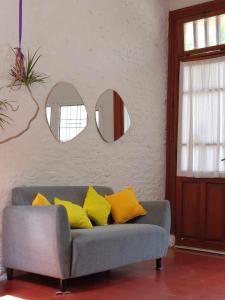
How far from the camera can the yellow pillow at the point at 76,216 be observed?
4.05 m

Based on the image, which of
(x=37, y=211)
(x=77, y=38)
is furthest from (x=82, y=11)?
(x=37, y=211)

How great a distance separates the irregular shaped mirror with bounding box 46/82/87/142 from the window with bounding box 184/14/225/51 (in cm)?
190

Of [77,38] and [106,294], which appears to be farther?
[77,38]

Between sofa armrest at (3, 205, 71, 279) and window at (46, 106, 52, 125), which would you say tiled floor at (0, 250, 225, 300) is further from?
window at (46, 106, 52, 125)

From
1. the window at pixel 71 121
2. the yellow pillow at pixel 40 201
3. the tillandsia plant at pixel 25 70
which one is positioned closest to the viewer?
the yellow pillow at pixel 40 201

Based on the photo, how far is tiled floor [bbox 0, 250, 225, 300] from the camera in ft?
11.8

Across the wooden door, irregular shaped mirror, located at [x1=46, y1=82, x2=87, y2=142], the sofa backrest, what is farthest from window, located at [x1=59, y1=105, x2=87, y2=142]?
the wooden door

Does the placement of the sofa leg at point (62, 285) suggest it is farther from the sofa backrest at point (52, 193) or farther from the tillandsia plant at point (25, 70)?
the tillandsia plant at point (25, 70)

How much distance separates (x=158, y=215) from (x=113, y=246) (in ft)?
2.86

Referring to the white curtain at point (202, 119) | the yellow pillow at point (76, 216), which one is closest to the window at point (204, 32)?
the white curtain at point (202, 119)

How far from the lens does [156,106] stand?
6.10 meters

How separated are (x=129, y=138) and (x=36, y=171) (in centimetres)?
154

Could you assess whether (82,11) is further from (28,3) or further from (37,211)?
(37,211)

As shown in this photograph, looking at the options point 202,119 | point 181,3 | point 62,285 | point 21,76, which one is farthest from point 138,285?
point 181,3
